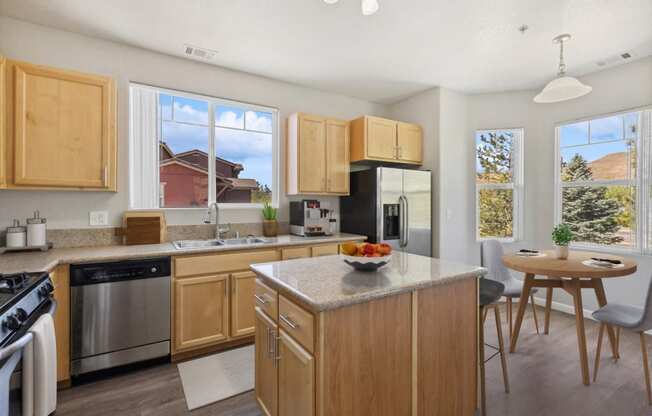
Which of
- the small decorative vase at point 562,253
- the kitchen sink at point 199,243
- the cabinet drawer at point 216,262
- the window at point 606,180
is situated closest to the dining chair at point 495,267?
the small decorative vase at point 562,253

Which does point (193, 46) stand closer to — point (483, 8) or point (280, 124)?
point (280, 124)

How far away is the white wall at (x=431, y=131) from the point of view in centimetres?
395

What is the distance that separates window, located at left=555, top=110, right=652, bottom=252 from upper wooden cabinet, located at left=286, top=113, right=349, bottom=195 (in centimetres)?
267

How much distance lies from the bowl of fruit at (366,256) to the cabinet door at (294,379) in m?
0.50

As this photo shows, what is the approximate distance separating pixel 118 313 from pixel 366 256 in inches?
75.4

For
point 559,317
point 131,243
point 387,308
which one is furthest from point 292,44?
point 559,317

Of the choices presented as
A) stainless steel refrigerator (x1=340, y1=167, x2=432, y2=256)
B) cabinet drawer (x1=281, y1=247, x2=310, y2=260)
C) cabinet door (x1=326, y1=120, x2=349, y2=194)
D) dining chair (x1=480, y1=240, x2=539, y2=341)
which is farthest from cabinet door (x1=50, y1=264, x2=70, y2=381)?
dining chair (x1=480, y1=240, x2=539, y2=341)

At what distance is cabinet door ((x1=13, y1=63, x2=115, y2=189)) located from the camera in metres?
2.26

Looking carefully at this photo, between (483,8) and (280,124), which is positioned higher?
(483,8)

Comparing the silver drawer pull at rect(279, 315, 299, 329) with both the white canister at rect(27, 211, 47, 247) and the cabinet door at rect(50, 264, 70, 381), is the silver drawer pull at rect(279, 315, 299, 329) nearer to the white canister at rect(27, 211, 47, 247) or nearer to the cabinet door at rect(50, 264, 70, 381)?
the cabinet door at rect(50, 264, 70, 381)

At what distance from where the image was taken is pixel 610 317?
2.21 metres

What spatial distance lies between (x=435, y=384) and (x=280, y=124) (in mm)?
3066

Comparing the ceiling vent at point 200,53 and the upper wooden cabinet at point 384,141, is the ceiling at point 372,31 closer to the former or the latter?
the ceiling vent at point 200,53

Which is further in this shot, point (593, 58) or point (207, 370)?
point (593, 58)
